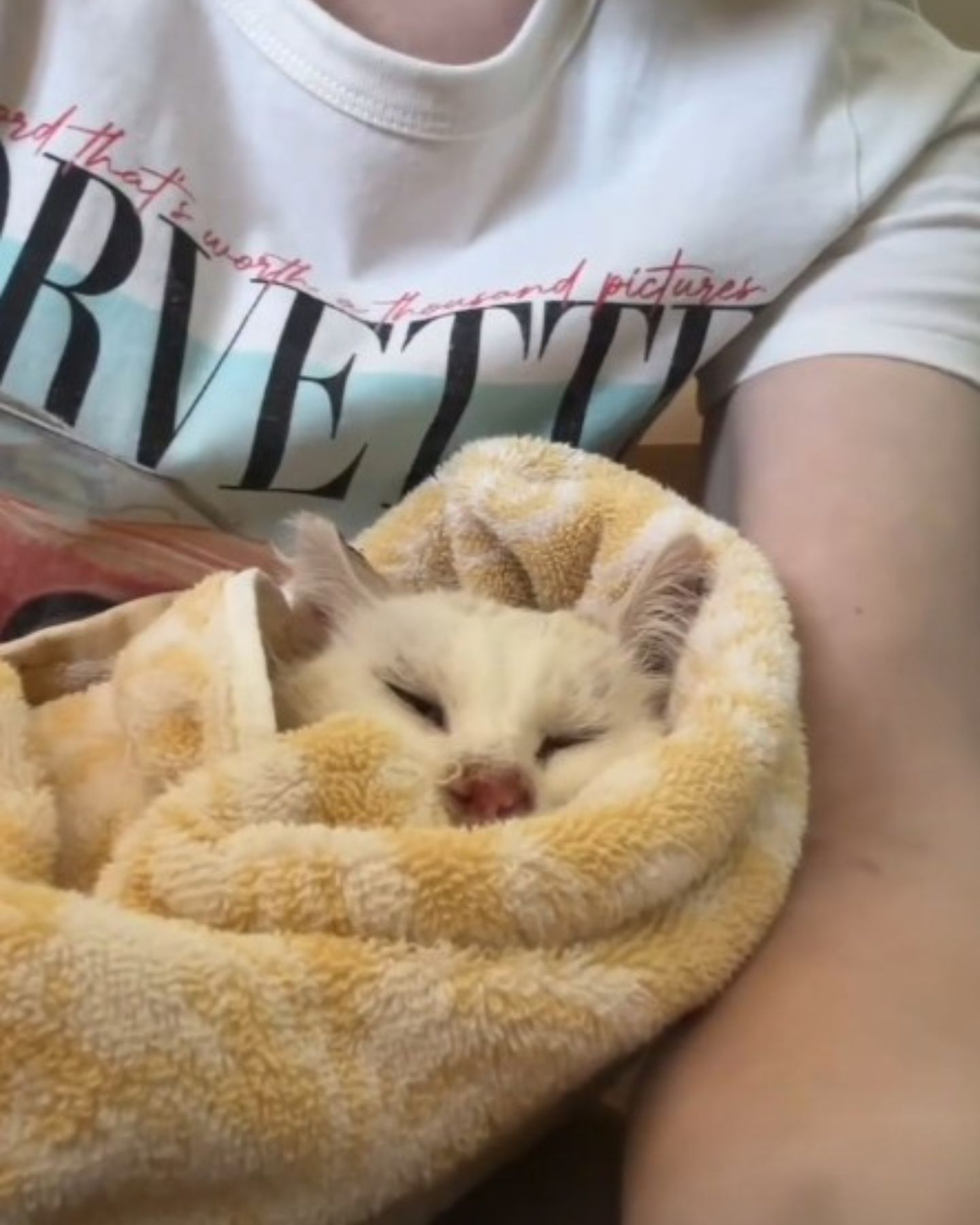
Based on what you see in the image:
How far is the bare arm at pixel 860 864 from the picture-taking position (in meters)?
0.46

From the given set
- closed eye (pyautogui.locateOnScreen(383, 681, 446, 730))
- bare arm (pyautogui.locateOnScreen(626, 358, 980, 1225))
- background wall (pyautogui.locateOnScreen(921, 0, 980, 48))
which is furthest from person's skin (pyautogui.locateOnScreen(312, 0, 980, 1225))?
background wall (pyautogui.locateOnScreen(921, 0, 980, 48))

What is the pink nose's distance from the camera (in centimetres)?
51

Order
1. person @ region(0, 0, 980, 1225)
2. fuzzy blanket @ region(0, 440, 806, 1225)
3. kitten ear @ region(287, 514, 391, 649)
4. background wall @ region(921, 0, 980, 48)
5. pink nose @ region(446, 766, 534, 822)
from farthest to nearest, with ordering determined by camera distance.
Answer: background wall @ region(921, 0, 980, 48) → person @ region(0, 0, 980, 1225) → kitten ear @ region(287, 514, 391, 649) → pink nose @ region(446, 766, 534, 822) → fuzzy blanket @ region(0, 440, 806, 1225)

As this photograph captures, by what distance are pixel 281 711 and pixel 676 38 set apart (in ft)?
1.34

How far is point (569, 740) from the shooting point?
0.60m

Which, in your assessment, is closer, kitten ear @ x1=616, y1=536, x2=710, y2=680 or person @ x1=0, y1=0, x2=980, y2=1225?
kitten ear @ x1=616, y1=536, x2=710, y2=680

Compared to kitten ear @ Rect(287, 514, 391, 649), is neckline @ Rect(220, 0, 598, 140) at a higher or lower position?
higher

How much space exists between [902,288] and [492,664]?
11.5 inches

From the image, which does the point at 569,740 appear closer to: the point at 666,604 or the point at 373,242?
the point at 666,604

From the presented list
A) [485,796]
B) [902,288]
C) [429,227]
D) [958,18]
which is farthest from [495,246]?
[958,18]

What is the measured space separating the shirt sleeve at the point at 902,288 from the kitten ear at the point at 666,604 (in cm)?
18

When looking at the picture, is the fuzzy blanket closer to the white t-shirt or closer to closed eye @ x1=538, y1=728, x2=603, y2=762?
closed eye @ x1=538, y1=728, x2=603, y2=762

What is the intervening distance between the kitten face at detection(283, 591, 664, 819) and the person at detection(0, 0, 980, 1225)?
0.10m

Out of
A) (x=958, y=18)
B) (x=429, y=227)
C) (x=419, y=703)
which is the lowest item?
(x=419, y=703)
